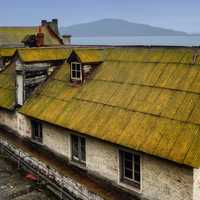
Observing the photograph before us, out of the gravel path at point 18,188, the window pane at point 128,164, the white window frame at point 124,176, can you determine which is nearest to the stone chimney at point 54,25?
the gravel path at point 18,188

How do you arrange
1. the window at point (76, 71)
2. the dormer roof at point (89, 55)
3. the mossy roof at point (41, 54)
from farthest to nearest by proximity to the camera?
the mossy roof at point (41, 54), the window at point (76, 71), the dormer roof at point (89, 55)

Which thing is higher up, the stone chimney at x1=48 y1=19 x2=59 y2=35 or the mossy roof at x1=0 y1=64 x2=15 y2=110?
the stone chimney at x1=48 y1=19 x2=59 y2=35

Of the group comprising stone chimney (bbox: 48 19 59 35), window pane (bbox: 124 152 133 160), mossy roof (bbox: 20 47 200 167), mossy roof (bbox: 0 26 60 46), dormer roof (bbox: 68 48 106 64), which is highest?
stone chimney (bbox: 48 19 59 35)

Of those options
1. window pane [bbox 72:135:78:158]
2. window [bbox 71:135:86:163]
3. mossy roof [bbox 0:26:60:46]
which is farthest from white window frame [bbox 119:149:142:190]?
mossy roof [bbox 0:26:60:46]

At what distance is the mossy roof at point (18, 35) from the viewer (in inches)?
1978

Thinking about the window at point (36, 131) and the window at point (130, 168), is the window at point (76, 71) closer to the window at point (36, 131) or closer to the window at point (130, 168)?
the window at point (36, 131)

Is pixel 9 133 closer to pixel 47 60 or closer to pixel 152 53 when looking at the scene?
pixel 47 60

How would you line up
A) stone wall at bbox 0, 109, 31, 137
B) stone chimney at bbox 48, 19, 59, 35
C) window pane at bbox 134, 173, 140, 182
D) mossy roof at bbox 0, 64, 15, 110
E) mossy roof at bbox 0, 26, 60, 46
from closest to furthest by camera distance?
1. window pane at bbox 134, 173, 140, 182
2. stone wall at bbox 0, 109, 31, 137
3. mossy roof at bbox 0, 64, 15, 110
4. mossy roof at bbox 0, 26, 60, 46
5. stone chimney at bbox 48, 19, 59, 35

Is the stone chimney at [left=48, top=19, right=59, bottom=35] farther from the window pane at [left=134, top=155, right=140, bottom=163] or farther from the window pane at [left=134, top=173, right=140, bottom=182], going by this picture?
the window pane at [left=134, top=173, right=140, bottom=182]

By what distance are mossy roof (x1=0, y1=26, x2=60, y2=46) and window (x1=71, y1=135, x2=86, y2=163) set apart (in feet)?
107

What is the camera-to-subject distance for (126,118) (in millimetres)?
17109

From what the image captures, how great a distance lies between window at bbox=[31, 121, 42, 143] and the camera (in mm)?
23109

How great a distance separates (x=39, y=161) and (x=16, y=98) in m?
5.77

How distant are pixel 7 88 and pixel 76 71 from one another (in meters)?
7.01
